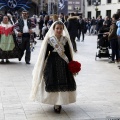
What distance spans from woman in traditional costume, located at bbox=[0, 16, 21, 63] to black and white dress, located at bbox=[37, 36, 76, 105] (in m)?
6.10

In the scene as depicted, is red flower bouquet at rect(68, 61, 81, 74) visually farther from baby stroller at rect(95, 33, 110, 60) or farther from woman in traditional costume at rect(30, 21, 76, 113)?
baby stroller at rect(95, 33, 110, 60)

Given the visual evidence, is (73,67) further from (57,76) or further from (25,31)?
(25,31)

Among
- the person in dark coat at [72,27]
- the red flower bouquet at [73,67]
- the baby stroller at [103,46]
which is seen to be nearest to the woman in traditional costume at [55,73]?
the red flower bouquet at [73,67]

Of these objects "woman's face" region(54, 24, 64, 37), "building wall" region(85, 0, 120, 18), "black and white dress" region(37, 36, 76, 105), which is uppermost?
"woman's face" region(54, 24, 64, 37)

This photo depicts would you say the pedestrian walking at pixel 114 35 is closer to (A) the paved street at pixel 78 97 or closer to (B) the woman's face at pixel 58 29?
(A) the paved street at pixel 78 97

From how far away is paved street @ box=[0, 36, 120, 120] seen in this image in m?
6.10

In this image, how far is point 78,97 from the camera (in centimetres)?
739

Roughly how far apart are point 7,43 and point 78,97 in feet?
17.8

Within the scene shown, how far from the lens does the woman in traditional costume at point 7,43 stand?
39.6 ft

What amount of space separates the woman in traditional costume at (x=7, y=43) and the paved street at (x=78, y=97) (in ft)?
2.70

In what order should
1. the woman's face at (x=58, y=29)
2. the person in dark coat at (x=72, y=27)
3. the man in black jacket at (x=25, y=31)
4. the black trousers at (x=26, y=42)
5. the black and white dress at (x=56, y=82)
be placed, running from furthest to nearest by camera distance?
1. the person in dark coat at (x=72, y=27)
2. the black trousers at (x=26, y=42)
3. the man in black jacket at (x=25, y=31)
4. the woman's face at (x=58, y=29)
5. the black and white dress at (x=56, y=82)

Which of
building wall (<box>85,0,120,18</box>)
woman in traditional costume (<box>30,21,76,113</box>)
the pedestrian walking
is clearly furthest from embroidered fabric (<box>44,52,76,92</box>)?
building wall (<box>85,0,120,18</box>)

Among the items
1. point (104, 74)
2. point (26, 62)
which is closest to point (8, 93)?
point (104, 74)

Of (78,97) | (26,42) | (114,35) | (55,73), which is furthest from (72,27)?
(55,73)
